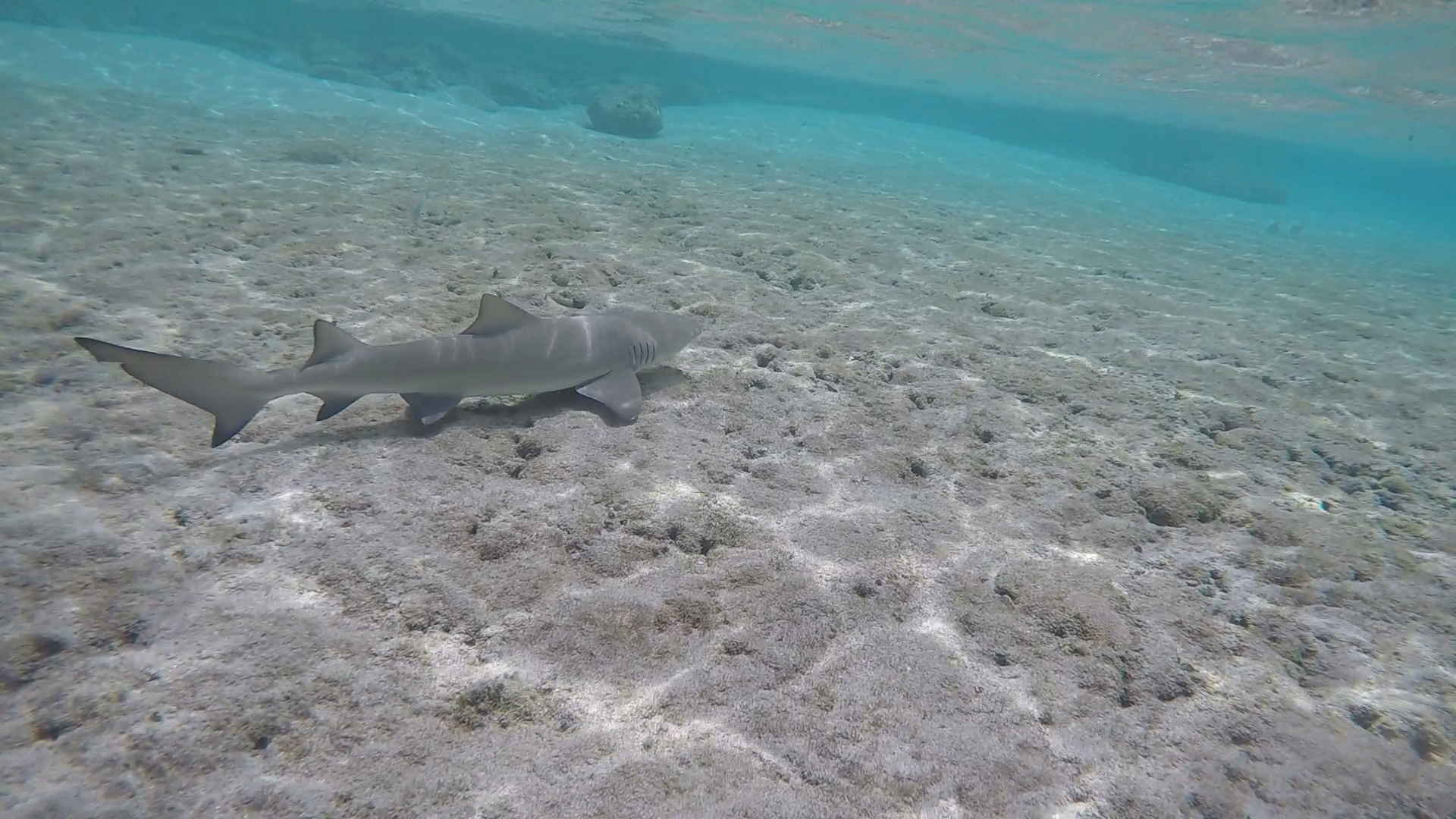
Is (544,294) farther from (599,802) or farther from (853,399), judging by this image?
(599,802)

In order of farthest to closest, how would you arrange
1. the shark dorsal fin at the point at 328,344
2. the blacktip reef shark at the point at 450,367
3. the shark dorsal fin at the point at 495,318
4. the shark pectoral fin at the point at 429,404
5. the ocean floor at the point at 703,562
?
the shark dorsal fin at the point at 495,318
the shark pectoral fin at the point at 429,404
the shark dorsal fin at the point at 328,344
the blacktip reef shark at the point at 450,367
the ocean floor at the point at 703,562

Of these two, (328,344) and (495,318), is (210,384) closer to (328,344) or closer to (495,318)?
(328,344)

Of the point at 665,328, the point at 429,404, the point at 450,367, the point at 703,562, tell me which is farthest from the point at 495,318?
the point at 703,562

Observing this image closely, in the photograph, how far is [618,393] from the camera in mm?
4992

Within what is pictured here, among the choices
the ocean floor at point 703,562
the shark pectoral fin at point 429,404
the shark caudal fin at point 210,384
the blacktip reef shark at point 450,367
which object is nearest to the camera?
the ocean floor at point 703,562

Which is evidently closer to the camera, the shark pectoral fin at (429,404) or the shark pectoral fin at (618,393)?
the shark pectoral fin at (429,404)

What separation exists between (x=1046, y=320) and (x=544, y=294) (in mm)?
6767

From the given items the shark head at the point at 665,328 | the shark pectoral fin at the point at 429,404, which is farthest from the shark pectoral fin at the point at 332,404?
the shark head at the point at 665,328

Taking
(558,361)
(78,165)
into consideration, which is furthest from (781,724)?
(78,165)

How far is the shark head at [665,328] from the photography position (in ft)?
17.6

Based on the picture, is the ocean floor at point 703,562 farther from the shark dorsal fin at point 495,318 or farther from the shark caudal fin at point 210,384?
the shark dorsal fin at point 495,318

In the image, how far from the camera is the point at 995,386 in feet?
21.3

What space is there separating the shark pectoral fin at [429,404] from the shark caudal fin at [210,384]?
79 centimetres

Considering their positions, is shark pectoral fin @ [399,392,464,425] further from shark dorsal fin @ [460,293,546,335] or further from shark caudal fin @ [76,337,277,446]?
shark caudal fin @ [76,337,277,446]
